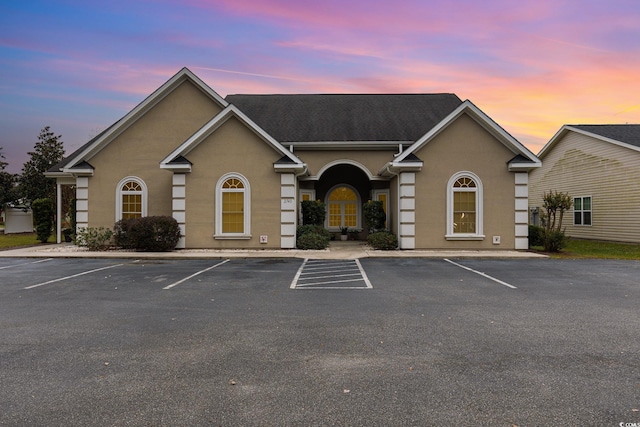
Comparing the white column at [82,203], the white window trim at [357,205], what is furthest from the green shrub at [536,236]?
the white column at [82,203]

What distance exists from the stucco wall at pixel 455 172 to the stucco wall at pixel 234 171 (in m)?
6.43

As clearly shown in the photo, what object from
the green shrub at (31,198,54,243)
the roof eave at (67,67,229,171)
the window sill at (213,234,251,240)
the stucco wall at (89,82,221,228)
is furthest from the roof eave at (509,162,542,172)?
the green shrub at (31,198,54,243)

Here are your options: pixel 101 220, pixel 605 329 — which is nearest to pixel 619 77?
pixel 605 329

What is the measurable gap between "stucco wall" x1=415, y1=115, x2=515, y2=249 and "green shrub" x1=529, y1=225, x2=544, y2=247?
184 cm

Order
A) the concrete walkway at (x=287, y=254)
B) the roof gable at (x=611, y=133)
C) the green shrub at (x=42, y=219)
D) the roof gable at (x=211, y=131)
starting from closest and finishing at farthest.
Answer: the concrete walkway at (x=287, y=254)
the roof gable at (x=211, y=131)
the roof gable at (x=611, y=133)
the green shrub at (x=42, y=219)

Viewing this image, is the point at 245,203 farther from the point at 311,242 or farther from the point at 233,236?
the point at 311,242

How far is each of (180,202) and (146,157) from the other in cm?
348

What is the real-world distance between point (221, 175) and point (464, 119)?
1099cm

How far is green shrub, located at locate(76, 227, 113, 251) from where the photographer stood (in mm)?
17469

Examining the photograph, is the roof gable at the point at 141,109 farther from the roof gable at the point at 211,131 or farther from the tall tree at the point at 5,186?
the tall tree at the point at 5,186

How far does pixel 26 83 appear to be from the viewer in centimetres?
2280

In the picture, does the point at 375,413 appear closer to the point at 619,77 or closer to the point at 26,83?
the point at 619,77

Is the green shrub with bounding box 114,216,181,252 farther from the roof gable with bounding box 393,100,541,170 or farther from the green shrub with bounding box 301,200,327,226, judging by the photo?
the roof gable with bounding box 393,100,541,170

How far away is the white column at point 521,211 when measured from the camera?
56.1 feet
